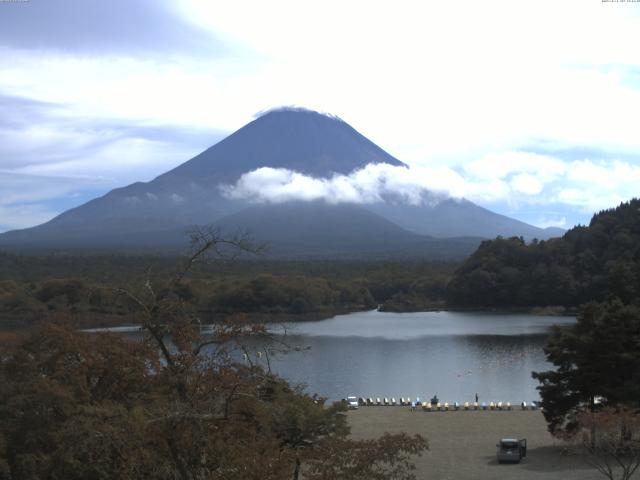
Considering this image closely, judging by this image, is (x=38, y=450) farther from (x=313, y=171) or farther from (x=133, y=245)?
(x=313, y=171)

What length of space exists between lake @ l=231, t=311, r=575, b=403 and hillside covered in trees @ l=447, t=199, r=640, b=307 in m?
4.87

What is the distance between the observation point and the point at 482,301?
53.8 meters

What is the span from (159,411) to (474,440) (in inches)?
399

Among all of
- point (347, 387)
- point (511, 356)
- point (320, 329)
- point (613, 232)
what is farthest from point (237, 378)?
point (613, 232)

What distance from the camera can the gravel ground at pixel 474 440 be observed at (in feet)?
39.7

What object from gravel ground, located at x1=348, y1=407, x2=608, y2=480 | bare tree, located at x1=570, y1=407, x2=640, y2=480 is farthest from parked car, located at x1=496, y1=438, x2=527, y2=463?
bare tree, located at x1=570, y1=407, x2=640, y2=480

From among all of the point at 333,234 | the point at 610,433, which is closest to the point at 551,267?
the point at 610,433

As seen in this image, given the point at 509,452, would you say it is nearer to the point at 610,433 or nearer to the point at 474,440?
the point at 474,440

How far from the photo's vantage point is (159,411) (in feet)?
20.1

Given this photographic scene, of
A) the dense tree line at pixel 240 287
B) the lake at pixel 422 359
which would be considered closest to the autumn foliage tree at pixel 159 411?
the lake at pixel 422 359

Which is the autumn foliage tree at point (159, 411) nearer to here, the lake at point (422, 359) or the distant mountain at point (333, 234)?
the lake at point (422, 359)

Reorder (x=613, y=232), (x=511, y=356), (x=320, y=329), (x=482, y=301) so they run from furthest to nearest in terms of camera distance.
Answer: (x=482, y=301), (x=613, y=232), (x=320, y=329), (x=511, y=356)

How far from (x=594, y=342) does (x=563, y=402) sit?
116cm

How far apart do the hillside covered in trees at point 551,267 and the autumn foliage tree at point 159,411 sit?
1604 inches
